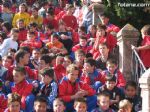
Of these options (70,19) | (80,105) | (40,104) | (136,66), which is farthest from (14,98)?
(70,19)

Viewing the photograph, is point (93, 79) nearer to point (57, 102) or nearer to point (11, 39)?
point (57, 102)

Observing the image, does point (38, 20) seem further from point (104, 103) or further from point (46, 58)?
point (104, 103)

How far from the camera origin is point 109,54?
1325 cm

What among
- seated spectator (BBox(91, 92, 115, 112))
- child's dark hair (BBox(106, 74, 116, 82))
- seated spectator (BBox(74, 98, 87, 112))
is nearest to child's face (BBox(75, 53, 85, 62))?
child's dark hair (BBox(106, 74, 116, 82))

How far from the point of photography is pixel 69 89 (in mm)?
10594

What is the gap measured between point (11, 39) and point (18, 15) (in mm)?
3681

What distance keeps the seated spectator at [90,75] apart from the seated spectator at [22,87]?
1.34 m

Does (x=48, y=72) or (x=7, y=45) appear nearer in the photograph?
(x=48, y=72)

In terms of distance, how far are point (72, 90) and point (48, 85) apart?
1.57 feet

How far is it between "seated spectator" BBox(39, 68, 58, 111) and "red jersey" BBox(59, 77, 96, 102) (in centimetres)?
14

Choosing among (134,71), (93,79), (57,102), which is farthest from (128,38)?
(57,102)

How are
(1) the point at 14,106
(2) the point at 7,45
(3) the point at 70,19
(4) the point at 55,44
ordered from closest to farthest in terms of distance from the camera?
1. (1) the point at 14,106
2. (2) the point at 7,45
3. (4) the point at 55,44
4. (3) the point at 70,19

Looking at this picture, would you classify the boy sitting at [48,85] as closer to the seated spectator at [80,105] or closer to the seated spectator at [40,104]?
the seated spectator at [40,104]

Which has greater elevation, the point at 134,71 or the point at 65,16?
the point at 65,16
